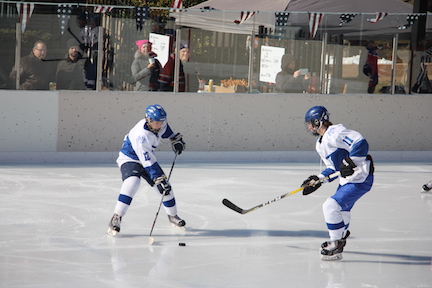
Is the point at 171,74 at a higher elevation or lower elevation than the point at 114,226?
higher

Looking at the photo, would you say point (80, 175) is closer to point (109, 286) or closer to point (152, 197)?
point (152, 197)

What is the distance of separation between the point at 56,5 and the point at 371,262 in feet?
14.9

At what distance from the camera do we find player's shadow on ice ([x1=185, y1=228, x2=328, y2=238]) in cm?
476

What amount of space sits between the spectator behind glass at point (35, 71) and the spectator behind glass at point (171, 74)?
1.25m

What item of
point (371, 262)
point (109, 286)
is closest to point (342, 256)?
point (371, 262)

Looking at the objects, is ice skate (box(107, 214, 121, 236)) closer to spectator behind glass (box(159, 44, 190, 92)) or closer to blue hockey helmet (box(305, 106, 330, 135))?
blue hockey helmet (box(305, 106, 330, 135))

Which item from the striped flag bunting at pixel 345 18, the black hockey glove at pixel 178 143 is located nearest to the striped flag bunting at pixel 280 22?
the striped flag bunting at pixel 345 18

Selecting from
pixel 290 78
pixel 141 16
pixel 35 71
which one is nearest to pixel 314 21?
pixel 290 78

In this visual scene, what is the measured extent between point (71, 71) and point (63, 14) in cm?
61

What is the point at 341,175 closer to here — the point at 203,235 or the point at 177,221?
the point at 203,235

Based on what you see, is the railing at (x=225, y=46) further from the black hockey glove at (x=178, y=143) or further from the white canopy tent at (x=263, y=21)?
the black hockey glove at (x=178, y=143)

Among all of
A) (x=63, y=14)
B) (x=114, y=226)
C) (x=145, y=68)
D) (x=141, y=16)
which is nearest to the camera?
(x=114, y=226)

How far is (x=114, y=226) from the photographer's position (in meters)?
4.55

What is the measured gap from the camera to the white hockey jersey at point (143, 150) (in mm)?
4477
